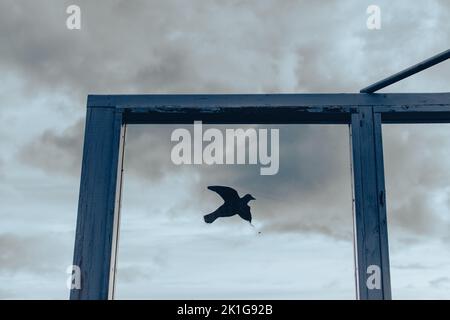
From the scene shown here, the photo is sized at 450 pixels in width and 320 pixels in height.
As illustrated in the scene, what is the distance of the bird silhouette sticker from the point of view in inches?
64.2

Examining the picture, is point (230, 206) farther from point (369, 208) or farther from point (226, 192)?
point (369, 208)

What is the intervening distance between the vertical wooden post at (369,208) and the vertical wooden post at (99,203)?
0.67 meters

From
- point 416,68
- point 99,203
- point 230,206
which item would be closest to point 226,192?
point 230,206

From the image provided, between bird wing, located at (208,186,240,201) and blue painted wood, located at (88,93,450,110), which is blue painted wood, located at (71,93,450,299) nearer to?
blue painted wood, located at (88,93,450,110)

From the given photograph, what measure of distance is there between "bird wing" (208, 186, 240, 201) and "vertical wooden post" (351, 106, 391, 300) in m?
0.35

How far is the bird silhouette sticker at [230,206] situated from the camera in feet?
5.35

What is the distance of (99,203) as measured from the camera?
1549 mm

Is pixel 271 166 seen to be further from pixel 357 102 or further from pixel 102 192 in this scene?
pixel 102 192

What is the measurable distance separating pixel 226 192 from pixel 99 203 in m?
0.36

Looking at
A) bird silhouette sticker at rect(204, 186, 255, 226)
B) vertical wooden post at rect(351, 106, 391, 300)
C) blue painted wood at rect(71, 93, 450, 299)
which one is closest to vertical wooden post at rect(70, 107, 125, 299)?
blue painted wood at rect(71, 93, 450, 299)

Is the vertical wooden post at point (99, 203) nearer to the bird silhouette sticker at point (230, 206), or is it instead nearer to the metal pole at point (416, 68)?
the bird silhouette sticker at point (230, 206)

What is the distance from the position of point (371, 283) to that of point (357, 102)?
507 millimetres

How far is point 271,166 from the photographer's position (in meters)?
1.65
